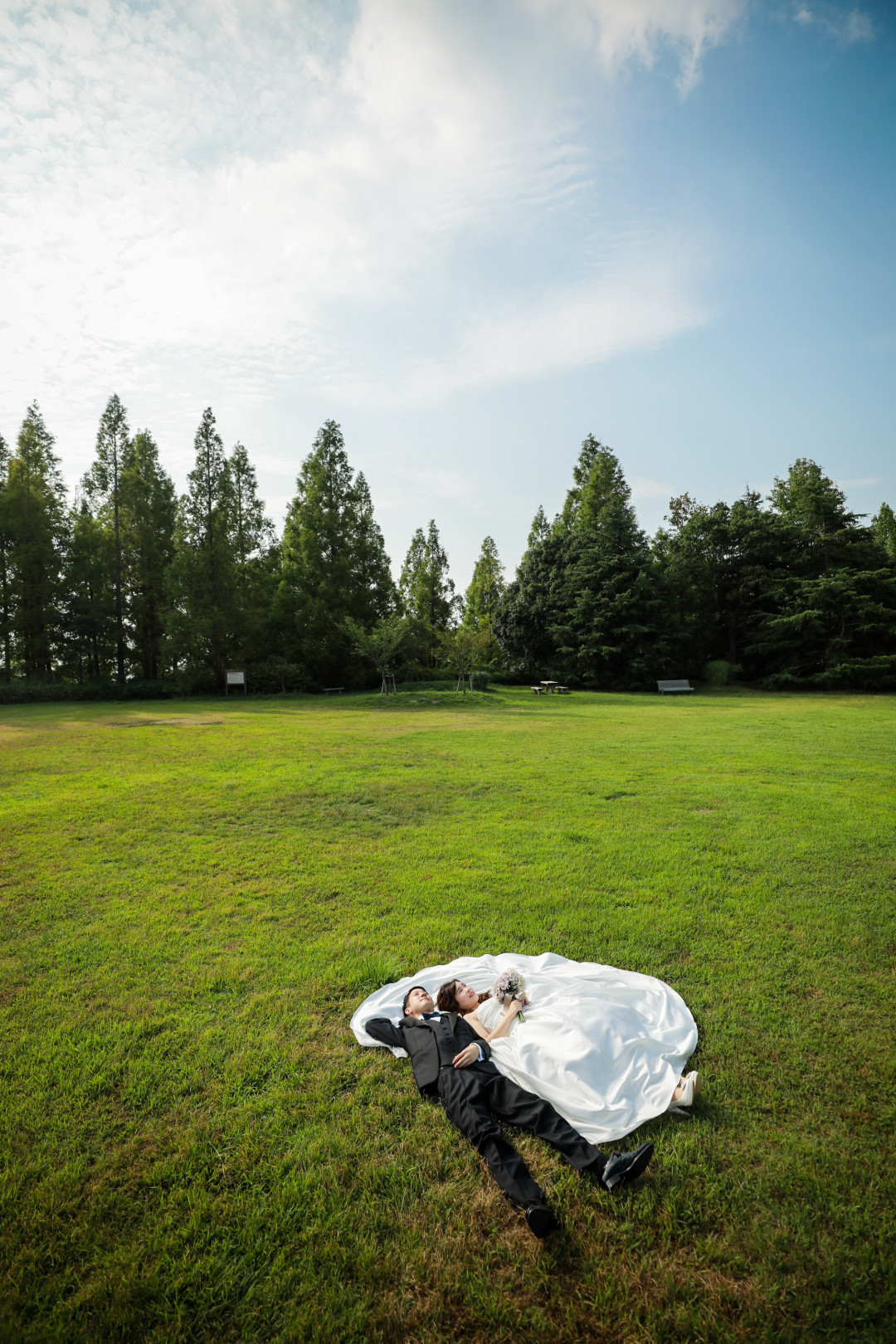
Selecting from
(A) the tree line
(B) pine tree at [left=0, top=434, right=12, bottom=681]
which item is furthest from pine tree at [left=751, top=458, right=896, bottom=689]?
(B) pine tree at [left=0, top=434, right=12, bottom=681]

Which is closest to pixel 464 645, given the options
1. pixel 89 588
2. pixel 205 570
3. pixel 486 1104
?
pixel 205 570

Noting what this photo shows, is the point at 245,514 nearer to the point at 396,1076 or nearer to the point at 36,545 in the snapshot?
the point at 36,545

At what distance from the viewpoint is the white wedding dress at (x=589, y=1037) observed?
104 inches

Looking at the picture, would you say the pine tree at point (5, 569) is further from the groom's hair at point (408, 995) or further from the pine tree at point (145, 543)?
the groom's hair at point (408, 995)

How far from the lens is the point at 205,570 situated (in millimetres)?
28359

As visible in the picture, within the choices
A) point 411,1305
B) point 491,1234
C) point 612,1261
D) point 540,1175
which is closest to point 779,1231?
point 612,1261

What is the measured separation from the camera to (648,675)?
30812mm

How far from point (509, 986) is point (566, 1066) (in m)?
0.54

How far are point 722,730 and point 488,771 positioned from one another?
7.98 m

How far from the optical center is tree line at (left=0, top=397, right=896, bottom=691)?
28359 mm

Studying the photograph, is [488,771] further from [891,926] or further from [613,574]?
[613,574]

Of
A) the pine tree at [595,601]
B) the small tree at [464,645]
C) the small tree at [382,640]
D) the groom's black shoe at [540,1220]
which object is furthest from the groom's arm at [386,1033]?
the pine tree at [595,601]

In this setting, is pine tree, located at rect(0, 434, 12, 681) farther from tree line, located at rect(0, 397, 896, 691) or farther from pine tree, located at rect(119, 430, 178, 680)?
pine tree, located at rect(119, 430, 178, 680)

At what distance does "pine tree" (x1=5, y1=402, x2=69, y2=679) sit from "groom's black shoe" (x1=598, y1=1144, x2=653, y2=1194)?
33935 mm
